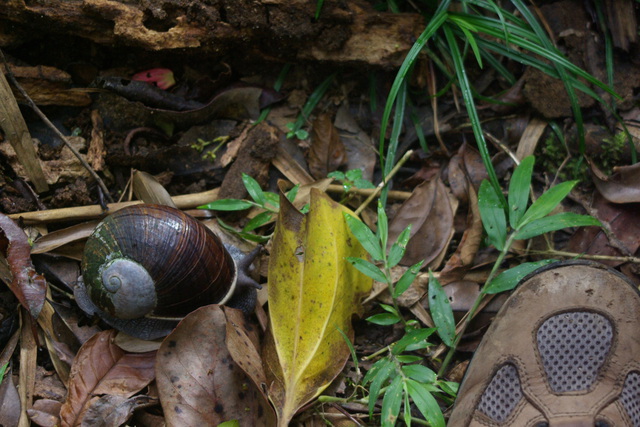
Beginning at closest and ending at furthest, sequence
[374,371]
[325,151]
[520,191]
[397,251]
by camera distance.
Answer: [374,371] → [397,251] → [520,191] → [325,151]

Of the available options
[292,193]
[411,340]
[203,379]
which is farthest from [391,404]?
[292,193]

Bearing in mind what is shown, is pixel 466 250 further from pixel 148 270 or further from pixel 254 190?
→ pixel 148 270

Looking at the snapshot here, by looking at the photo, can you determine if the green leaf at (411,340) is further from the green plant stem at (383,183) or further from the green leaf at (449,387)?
the green plant stem at (383,183)

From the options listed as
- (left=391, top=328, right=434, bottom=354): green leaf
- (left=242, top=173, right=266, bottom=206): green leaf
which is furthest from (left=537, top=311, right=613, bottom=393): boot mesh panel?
(left=242, top=173, right=266, bottom=206): green leaf

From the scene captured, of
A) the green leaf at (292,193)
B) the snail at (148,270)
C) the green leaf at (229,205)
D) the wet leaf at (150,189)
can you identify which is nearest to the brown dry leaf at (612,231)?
the green leaf at (292,193)

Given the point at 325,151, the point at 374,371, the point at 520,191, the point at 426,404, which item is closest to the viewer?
the point at 426,404

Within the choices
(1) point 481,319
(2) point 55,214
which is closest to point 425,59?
(1) point 481,319
